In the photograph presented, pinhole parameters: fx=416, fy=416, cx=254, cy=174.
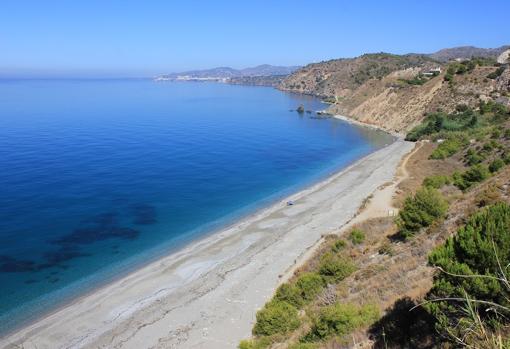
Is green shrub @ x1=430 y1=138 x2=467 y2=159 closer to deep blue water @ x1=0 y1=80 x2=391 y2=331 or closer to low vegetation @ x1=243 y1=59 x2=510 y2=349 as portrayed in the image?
low vegetation @ x1=243 y1=59 x2=510 y2=349

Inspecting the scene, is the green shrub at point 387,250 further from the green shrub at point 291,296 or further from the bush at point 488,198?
the green shrub at point 291,296

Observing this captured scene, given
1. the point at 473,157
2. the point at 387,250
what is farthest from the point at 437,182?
the point at 387,250

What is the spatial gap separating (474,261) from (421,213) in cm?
1431

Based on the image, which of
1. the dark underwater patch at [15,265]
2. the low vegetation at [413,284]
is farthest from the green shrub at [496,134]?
the dark underwater patch at [15,265]

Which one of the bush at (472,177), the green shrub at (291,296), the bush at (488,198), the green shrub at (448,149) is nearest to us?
the green shrub at (291,296)

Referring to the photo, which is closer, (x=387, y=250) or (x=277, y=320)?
(x=277, y=320)

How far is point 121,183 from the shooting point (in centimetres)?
5134

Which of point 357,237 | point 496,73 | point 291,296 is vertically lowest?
point 357,237

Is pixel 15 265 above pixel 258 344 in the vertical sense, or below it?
below

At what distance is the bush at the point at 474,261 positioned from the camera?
932 cm

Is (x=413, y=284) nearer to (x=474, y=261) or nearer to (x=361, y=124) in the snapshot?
(x=474, y=261)

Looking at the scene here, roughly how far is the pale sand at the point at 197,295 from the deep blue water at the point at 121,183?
8.15 ft

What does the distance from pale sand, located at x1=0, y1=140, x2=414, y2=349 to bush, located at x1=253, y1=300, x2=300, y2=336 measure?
217cm

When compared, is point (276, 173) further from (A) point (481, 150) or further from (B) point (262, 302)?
(B) point (262, 302)
